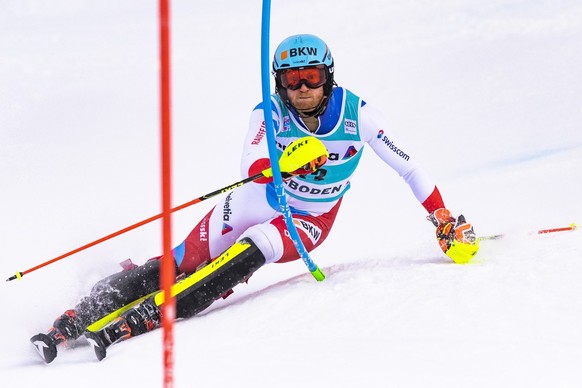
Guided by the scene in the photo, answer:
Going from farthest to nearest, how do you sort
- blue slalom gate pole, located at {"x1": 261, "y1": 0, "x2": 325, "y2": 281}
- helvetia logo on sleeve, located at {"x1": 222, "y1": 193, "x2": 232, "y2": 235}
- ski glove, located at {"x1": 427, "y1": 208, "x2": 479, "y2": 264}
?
helvetia logo on sleeve, located at {"x1": 222, "y1": 193, "x2": 232, "y2": 235}
ski glove, located at {"x1": 427, "y1": 208, "x2": 479, "y2": 264}
blue slalom gate pole, located at {"x1": 261, "y1": 0, "x2": 325, "y2": 281}

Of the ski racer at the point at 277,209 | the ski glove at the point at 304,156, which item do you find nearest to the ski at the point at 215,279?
the ski racer at the point at 277,209

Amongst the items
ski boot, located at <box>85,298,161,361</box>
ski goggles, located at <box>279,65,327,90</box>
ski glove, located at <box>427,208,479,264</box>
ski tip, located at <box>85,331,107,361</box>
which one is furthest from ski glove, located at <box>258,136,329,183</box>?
ski tip, located at <box>85,331,107,361</box>

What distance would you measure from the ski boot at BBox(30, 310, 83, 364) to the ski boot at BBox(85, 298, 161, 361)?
22 centimetres

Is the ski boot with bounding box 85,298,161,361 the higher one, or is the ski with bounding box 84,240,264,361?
the ski with bounding box 84,240,264,361

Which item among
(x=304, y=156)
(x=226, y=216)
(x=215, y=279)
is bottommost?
(x=215, y=279)


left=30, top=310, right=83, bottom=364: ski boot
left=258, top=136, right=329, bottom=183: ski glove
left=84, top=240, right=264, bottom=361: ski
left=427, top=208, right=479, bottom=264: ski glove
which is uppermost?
left=258, top=136, right=329, bottom=183: ski glove

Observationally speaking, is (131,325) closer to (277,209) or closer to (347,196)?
(277,209)

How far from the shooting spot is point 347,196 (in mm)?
6848

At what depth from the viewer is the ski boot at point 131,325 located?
10.1 ft

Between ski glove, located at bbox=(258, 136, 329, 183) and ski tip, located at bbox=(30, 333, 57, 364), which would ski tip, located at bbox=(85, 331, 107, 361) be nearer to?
ski tip, located at bbox=(30, 333, 57, 364)

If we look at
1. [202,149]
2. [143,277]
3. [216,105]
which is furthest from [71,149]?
[143,277]

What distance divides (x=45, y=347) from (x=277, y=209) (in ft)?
4.36

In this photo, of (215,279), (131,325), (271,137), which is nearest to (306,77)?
(271,137)

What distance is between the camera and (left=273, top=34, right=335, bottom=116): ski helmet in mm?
3449
